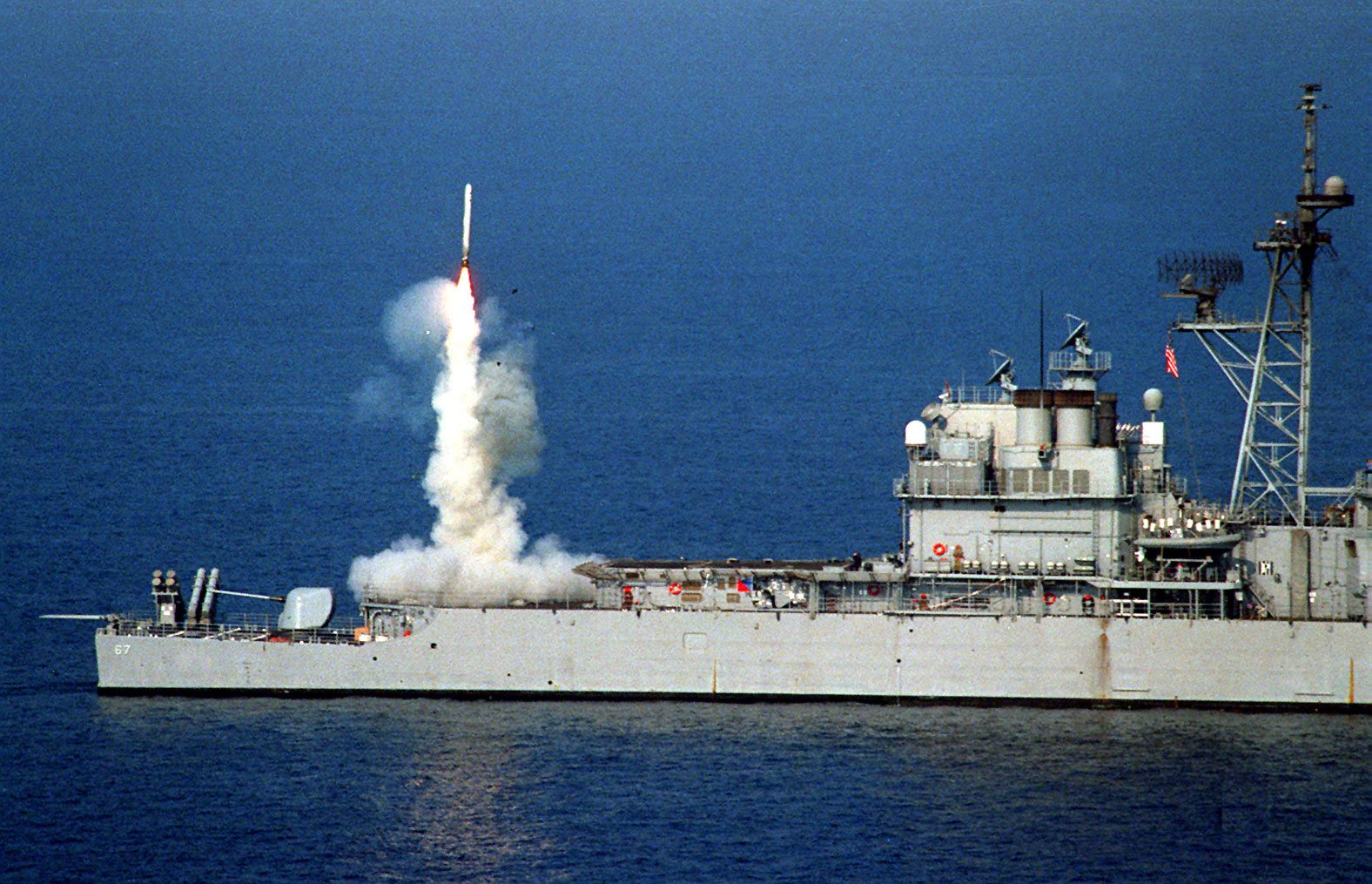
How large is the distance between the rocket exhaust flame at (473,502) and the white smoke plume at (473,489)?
2 cm

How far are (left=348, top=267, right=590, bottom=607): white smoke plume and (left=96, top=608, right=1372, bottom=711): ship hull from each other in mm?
1883

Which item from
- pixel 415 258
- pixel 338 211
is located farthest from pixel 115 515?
pixel 338 211

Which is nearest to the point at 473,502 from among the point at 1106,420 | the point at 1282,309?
the point at 1106,420

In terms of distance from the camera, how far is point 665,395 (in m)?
99.8

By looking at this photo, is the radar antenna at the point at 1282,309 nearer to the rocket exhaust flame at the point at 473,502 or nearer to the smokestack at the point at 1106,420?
the smokestack at the point at 1106,420

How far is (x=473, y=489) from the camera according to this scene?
57.5 meters

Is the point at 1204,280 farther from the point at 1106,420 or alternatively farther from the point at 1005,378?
the point at 1005,378

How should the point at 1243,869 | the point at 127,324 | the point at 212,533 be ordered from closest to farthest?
the point at 1243,869 → the point at 212,533 → the point at 127,324

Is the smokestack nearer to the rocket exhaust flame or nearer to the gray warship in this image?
the gray warship

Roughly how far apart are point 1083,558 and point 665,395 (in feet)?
155

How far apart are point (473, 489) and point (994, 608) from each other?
13950 millimetres

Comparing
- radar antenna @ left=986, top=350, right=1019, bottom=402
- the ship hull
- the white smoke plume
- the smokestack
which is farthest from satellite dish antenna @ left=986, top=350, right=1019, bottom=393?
the white smoke plume

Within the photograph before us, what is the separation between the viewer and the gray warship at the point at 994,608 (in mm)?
52438

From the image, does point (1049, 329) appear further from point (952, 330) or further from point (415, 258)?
point (415, 258)
